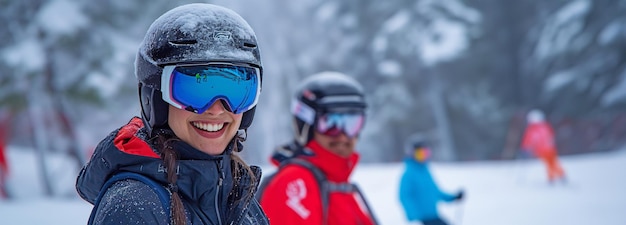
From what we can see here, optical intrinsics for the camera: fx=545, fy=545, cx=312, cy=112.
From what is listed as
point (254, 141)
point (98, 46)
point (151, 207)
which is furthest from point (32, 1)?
point (254, 141)

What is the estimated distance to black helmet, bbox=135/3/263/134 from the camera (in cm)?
177

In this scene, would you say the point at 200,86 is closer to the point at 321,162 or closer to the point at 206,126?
the point at 206,126

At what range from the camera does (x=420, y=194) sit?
6.36m

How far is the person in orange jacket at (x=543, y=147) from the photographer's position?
12.5 meters

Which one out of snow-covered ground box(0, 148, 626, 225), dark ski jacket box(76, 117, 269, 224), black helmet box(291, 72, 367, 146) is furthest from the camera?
snow-covered ground box(0, 148, 626, 225)

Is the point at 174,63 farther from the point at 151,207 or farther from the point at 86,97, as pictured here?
the point at 86,97

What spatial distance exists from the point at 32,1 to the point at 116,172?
13.9 m

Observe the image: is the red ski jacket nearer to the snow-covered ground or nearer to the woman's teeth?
the woman's teeth

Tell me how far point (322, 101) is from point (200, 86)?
227 centimetres

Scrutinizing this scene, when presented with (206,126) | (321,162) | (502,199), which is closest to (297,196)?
(321,162)

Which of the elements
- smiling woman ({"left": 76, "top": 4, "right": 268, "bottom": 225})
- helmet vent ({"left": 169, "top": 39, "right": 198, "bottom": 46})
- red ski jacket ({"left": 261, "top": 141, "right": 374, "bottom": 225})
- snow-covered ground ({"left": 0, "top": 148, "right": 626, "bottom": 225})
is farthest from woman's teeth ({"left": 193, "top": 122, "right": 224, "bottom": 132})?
snow-covered ground ({"left": 0, "top": 148, "right": 626, "bottom": 225})

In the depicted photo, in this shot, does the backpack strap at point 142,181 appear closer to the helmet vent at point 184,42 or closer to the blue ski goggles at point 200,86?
the blue ski goggles at point 200,86

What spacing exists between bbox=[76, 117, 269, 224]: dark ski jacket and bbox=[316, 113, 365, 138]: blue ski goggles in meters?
1.95

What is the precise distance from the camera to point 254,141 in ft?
93.2
